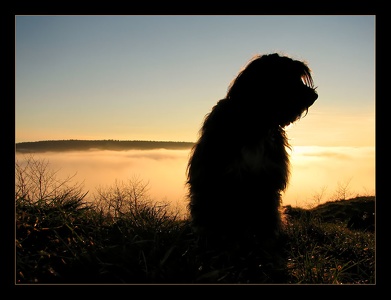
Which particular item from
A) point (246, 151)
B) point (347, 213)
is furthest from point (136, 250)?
point (347, 213)

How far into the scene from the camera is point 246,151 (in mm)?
4133

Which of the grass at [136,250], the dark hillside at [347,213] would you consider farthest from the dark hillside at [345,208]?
the grass at [136,250]

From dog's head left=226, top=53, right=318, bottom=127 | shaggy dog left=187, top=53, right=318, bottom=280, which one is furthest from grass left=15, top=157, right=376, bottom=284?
dog's head left=226, top=53, right=318, bottom=127

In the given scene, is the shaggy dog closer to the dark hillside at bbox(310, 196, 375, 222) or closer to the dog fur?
the dog fur

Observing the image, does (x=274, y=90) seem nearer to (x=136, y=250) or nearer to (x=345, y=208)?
(x=136, y=250)

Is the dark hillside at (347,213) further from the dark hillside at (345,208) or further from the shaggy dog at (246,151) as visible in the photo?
the shaggy dog at (246,151)

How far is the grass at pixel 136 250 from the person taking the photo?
10.1 feet

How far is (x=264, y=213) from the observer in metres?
4.45

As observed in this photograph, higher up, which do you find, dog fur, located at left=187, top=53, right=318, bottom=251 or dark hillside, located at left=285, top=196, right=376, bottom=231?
dog fur, located at left=187, top=53, right=318, bottom=251

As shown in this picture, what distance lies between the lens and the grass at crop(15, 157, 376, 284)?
3078 millimetres

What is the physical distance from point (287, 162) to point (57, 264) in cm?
254

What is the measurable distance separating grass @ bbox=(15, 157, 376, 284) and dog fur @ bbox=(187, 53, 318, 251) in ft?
1.22

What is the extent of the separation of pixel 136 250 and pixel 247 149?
1481mm
